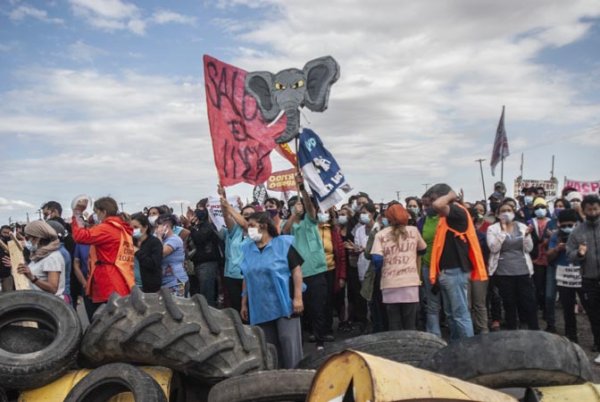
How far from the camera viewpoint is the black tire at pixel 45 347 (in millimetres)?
4234

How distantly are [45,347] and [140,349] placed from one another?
107 cm

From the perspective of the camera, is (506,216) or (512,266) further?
(506,216)

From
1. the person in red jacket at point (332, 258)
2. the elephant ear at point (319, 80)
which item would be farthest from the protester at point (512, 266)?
the elephant ear at point (319, 80)

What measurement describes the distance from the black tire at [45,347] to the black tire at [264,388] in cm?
147

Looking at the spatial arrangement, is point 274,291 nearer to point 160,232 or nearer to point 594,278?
point 160,232

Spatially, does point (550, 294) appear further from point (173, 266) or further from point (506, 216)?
point (173, 266)

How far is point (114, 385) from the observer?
3.99 meters

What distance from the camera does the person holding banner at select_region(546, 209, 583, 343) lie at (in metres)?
7.38

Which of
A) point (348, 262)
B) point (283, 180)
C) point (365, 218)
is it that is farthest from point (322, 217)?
point (283, 180)

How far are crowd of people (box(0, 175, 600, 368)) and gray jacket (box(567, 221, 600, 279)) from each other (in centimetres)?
1

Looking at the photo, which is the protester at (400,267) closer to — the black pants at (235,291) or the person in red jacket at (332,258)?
the person in red jacket at (332,258)

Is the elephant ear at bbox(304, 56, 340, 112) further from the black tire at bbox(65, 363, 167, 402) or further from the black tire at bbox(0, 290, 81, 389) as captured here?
the black tire at bbox(65, 363, 167, 402)

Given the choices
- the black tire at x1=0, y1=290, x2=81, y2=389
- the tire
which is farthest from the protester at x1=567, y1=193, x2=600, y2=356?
the tire

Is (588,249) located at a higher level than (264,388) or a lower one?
higher
